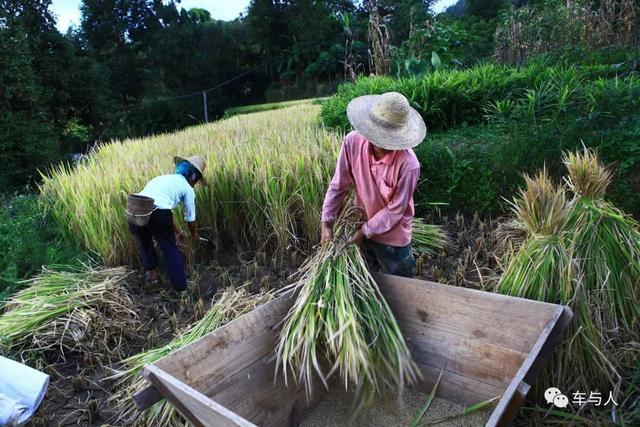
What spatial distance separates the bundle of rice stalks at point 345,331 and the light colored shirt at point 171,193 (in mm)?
1293

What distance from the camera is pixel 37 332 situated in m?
2.46

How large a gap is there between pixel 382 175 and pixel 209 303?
1443 mm

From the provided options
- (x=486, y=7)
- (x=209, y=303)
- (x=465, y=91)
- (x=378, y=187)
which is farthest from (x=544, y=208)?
(x=486, y=7)

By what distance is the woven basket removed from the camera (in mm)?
2785

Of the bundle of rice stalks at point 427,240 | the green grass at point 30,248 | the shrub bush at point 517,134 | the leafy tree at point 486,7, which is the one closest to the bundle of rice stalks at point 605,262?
the shrub bush at point 517,134

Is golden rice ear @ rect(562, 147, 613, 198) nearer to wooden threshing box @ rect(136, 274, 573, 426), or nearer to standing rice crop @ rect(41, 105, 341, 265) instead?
wooden threshing box @ rect(136, 274, 573, 426)

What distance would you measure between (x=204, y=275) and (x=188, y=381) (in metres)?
1.64

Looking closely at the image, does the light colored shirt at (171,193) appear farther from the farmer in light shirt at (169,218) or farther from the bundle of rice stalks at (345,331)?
the bundle of rice stalks at (345,331)

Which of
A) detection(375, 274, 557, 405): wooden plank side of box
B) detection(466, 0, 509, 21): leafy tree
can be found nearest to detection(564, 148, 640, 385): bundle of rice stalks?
detection(375, 274, 557, 405): wooden plank side of box

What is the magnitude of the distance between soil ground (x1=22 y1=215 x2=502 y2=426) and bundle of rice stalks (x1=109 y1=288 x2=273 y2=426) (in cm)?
7

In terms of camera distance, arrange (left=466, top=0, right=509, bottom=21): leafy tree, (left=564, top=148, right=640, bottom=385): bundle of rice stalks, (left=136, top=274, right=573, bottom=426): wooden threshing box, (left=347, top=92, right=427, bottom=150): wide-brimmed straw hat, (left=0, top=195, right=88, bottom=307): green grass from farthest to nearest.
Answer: (left=466, top=0, right=509, bottom=21): leafy tree < (left=0, top=195, right=88, bottom=307): green grass < (left=347, top=92, right=427, bottom=150): wide-brimmed straw hat < (left=564, top=148, right=640, bottom=385): bundle of rice stalks < (left=136, top=274, right=573, bottom=426): wooden threshing box

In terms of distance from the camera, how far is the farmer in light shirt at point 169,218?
2.88 metres

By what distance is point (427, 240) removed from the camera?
9.71 feet

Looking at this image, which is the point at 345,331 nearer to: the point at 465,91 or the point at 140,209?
the point at 140,209
